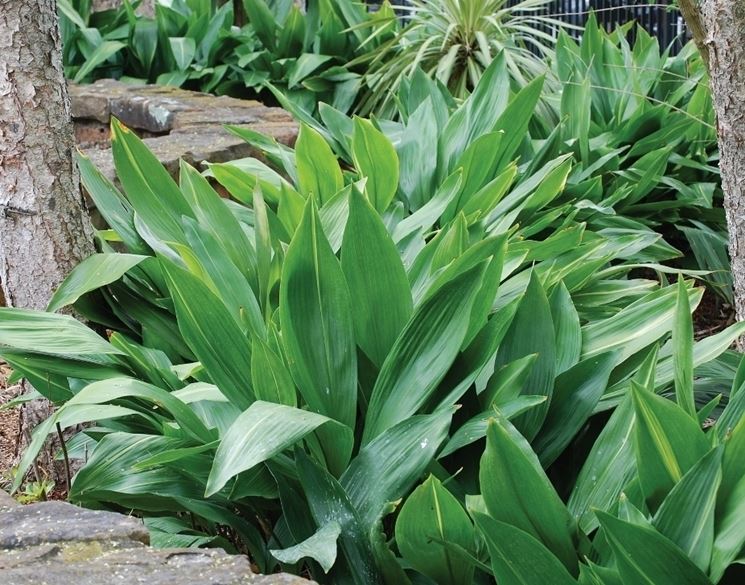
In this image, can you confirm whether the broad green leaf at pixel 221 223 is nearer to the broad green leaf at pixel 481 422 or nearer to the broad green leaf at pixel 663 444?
the broad green leaf at pixel 481 422

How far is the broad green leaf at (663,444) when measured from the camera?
5.41ft

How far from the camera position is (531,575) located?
1.59 m

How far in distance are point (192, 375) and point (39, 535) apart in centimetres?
75

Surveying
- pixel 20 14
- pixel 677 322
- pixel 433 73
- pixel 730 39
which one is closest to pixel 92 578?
pixel 677 322

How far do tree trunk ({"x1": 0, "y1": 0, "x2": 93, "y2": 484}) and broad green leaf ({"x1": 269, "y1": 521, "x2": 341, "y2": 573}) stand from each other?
109 centimetres

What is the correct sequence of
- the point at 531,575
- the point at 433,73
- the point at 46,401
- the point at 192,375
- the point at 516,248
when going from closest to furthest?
the point at 531,575 → the point at 192,375 → the point at 46,401 → the point at 516,248 → the point at 433,73

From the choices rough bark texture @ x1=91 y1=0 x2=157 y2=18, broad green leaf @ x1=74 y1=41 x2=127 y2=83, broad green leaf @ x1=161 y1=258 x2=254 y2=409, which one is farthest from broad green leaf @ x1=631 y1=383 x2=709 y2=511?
rough bark texture @ x1=91 y1=0 x2=157 y2=18

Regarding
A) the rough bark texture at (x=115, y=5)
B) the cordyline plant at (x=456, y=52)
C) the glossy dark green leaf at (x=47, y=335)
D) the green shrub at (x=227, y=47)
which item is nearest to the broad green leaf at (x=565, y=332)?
the glossy dark green leaf at (x=47, y=335)

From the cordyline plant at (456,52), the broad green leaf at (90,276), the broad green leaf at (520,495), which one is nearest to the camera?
the broad green leaf at (520,495)

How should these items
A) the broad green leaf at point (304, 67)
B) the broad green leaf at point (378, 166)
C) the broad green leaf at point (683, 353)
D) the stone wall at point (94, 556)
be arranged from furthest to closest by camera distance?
the broad green leaf at point (304, 67)
the broad green leaf at point (378, 166)
the broad green leaf at point (683, 353)
the stone wall at point (94, 556)

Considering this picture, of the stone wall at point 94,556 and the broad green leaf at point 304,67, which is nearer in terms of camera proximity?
the stone wall at point 94,556

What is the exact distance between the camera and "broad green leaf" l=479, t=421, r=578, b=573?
163 centimetres

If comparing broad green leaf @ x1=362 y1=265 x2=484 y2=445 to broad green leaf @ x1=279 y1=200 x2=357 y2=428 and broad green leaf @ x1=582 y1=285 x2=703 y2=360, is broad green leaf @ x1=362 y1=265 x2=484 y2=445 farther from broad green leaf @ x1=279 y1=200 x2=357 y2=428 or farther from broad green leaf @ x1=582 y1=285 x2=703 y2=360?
broad green leaf @ x1=582 y1=285 x2=703 y2=360

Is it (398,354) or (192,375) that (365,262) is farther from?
(192,375)
